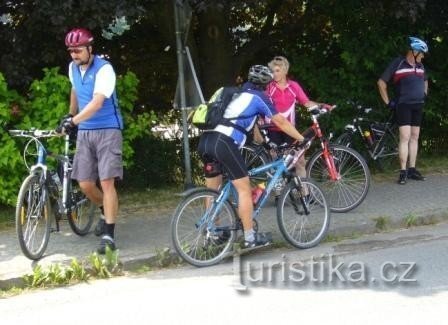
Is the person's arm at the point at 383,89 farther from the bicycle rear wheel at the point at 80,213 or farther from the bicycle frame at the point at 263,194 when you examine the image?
the bicycle rear wheel at the point at 80,213

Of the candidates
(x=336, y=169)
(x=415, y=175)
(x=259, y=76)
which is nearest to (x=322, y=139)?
(x=336, y=169)

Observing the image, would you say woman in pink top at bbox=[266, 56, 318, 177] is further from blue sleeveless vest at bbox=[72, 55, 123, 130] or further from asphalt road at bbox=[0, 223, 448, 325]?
blue sleeveless vest at bbox=[72, 55, 123, 130]

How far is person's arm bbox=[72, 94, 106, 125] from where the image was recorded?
5928 mm

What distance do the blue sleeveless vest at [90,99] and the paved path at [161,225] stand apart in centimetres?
118

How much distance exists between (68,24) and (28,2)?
0.87 metres

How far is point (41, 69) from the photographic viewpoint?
8094 millimetres

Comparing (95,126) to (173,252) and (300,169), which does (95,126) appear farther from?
(300,169)

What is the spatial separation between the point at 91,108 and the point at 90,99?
0.91 feet

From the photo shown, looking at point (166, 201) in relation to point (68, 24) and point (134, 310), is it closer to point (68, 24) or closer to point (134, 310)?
point (68, 24)

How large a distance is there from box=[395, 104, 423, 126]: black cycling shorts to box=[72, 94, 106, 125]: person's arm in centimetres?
440

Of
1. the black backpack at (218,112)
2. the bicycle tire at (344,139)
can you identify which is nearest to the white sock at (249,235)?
the black backpack at (218,112)

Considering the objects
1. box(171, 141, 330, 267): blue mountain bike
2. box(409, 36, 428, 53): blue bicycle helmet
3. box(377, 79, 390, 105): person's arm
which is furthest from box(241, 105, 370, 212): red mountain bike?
box(409, 36, 428, 53): blue bicycle helmet

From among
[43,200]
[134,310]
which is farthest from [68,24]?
[134,310]

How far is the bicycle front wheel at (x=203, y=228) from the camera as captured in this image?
594 centimetres
